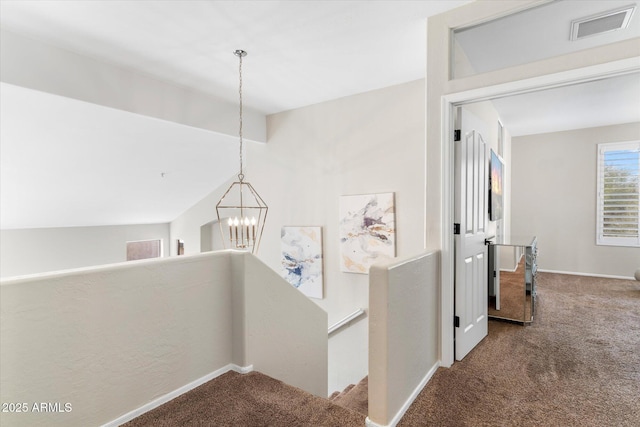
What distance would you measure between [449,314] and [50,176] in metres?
4.80

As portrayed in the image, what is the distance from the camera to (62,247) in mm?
5602

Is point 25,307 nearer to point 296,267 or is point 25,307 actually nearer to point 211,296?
point 211,296

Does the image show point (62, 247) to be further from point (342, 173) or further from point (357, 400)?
point (357, 400)

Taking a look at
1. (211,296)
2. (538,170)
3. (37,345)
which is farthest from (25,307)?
(538,170)

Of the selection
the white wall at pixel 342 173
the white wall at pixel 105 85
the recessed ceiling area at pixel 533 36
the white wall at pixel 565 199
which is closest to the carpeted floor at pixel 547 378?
the white wall at pixel 342 173

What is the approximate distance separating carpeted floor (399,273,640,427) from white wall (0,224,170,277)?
20.1 ft

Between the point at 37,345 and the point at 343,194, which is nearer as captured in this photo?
the point at 37,345

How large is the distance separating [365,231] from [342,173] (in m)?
0.86

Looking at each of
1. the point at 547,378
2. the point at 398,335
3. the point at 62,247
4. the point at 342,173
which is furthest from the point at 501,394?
the point at 62,247

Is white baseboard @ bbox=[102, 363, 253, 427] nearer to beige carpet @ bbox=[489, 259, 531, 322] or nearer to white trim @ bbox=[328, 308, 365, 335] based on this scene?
white trim @ bbox=[328, 308, 365, 335]

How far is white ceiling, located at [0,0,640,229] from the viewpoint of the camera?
2525mm

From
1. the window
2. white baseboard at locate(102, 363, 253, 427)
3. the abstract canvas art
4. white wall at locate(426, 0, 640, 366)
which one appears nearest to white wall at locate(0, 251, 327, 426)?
white baseboard at locate(102, 363, 253, 427)

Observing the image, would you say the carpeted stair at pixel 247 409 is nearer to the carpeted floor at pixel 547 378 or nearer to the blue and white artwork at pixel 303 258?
the carpeted floor at pixel 547 378

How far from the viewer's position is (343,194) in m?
4.50
